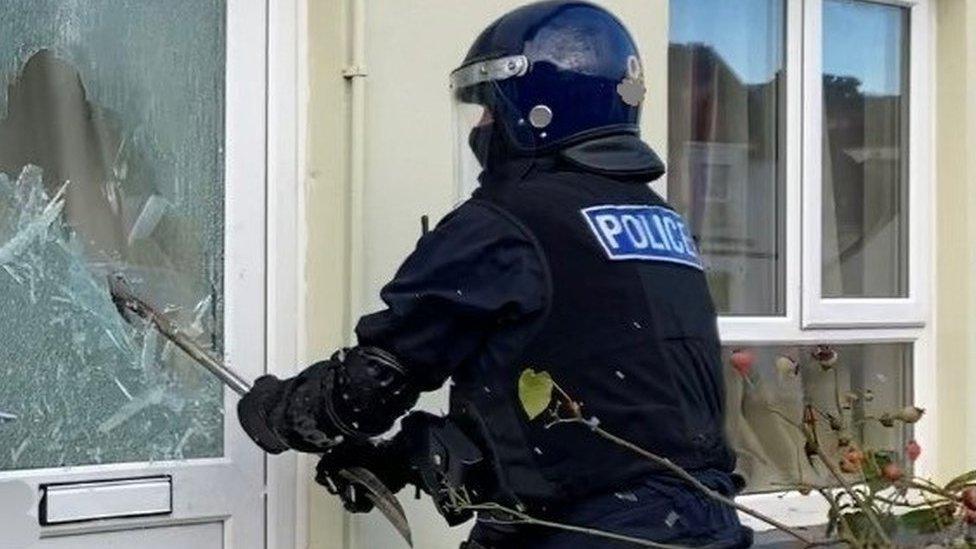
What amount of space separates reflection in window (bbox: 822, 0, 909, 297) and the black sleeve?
6.73 feet

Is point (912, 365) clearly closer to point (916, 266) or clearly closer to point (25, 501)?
point (916, 266)

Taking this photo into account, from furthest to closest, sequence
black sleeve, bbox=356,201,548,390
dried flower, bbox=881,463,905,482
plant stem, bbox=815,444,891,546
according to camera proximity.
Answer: black sleeve, bbox=356,201,548,390
dried flower, bbox=881,463,905,482
plant stem, bbox=815,444,891,546

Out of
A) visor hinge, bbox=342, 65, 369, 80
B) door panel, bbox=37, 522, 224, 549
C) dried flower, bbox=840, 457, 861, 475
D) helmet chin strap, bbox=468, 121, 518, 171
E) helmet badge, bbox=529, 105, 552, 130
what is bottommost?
door panel, bbox=37, 522, 224, 549

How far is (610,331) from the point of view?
8.70 feet

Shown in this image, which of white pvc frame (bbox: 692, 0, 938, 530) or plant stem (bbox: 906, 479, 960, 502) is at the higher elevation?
white pvc frame (bbox: 692, 0, 938, 530)

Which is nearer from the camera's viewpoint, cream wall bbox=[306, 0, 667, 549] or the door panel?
the door panel

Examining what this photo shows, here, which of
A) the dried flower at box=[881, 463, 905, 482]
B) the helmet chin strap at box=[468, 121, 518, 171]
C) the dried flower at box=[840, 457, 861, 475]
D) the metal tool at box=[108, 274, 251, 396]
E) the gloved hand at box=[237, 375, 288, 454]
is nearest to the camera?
the dried flower at box=[881, 463, 905, 482]

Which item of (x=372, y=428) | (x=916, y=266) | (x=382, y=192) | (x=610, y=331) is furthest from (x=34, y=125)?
(x=916, y=266)

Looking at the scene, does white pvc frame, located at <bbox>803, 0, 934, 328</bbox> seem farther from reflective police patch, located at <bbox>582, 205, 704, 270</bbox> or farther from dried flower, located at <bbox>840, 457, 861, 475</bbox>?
dried flower, located at <bbox>840, 457, 861, 475</bbox>

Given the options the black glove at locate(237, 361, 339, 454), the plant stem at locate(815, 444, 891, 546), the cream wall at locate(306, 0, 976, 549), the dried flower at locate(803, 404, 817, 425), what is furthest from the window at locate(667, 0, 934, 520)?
the plant stem at locate(815, 444, 891, 546)

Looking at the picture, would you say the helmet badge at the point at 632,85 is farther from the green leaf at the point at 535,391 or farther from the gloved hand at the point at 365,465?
the green leaf at the point at 535,391

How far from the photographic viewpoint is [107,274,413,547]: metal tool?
2.88 meters

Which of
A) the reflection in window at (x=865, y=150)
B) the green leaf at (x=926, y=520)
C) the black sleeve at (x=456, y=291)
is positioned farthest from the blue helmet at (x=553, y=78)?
the reflection in window at (x=865, y=150)

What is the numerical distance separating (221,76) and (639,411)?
124 centimetres
